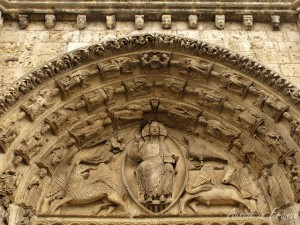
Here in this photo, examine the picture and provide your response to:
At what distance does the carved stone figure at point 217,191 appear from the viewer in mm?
7172

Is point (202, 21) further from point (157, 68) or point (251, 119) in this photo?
point (251, 119)

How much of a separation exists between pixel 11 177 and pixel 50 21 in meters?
2.90

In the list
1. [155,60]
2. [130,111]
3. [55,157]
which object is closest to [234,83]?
[155,60]

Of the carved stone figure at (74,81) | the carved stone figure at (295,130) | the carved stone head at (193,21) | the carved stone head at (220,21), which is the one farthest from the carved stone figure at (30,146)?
A: the carved stone figure at (295,130)

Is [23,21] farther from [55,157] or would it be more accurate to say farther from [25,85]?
[55,157]

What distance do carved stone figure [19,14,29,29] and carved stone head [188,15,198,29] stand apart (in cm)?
275

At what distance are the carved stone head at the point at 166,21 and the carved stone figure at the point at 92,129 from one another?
181 centimetres

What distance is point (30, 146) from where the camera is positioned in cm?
693

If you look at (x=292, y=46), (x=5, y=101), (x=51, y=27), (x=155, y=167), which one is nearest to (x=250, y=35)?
(x=292, y=46)

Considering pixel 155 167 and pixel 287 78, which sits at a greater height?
pixel 287 78

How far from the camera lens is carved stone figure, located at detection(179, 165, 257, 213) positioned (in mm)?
7172

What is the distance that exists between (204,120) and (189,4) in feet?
6.66

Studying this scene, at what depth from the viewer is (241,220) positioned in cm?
693

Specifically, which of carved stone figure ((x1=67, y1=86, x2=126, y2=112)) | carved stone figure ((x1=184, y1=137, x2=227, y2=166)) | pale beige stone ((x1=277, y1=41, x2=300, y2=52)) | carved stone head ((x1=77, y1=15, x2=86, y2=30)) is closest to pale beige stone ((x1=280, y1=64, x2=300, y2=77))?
pale beige stone ((x1=277, y1=41, x2=300, y2=52))
